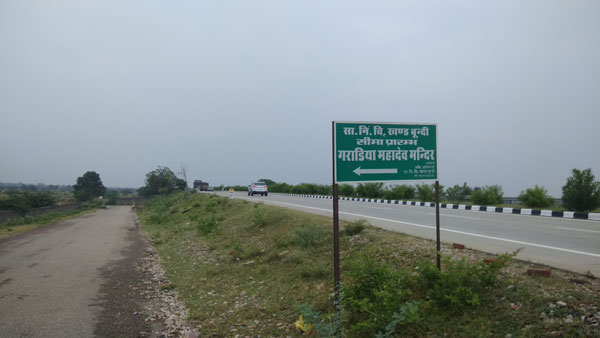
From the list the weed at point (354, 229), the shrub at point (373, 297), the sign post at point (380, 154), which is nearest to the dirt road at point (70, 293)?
the shrub at point (373, 297)

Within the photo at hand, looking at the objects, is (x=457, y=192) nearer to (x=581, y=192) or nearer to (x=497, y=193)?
(x=497, y=193)

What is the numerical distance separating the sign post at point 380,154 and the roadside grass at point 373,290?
520mm

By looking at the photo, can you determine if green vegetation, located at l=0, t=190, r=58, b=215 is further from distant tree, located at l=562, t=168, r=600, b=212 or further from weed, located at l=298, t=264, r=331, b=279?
distant tree, located at l=562, t=168, r=600, b=212

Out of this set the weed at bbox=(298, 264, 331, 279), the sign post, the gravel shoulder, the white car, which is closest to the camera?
the sign post

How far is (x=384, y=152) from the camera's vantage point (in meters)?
5.22

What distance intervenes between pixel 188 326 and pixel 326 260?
9.23ft

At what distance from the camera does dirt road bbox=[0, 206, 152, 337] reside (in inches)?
230

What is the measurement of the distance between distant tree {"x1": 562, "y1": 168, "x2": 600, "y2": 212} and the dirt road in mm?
17414

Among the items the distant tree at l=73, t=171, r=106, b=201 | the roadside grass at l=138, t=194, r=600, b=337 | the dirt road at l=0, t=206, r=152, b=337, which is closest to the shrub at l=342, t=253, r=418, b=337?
the roadside grass at l=138, t=194, r=600, b=337

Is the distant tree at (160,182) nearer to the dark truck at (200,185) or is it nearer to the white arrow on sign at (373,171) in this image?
the dark truck at (200,185)

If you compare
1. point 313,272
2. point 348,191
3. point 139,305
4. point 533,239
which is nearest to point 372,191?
point 348,191

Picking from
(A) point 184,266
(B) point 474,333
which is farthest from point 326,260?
(A) point 184,266

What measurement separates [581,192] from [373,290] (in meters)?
16.1

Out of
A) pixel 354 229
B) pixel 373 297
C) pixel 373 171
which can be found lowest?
pixel 373 297
